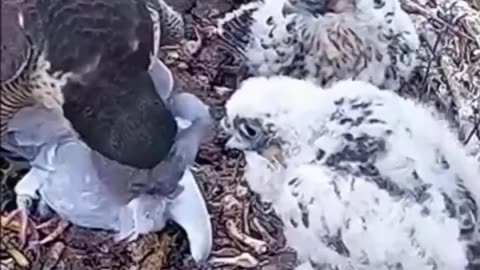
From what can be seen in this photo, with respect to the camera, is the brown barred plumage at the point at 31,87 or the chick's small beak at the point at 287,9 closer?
the brown barred plumage at the point at 31,87

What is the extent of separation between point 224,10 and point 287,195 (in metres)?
0.12

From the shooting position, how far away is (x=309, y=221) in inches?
25.6

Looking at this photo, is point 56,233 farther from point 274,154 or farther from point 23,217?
point 274,154

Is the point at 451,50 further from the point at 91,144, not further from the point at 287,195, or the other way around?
the point at 91,144

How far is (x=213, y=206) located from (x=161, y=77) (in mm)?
83

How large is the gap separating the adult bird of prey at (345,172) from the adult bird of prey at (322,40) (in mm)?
11

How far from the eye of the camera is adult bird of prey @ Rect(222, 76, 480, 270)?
0.65m

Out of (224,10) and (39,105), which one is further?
(224,10)

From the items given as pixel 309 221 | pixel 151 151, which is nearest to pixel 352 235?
pixel 309 221

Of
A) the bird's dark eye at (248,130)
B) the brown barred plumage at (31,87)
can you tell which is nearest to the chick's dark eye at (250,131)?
the bird's dark eye at (248,130)

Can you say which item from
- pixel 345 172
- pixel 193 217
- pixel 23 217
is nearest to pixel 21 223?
pixel 23 217

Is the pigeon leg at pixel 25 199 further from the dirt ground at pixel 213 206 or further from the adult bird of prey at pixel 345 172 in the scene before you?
the adult bird of prey at pixel 345 172

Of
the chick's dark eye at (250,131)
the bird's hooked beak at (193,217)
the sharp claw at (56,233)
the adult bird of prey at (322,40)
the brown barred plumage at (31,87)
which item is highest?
the brown barred plumage at (31,87)

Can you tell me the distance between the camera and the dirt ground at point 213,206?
576 mm
